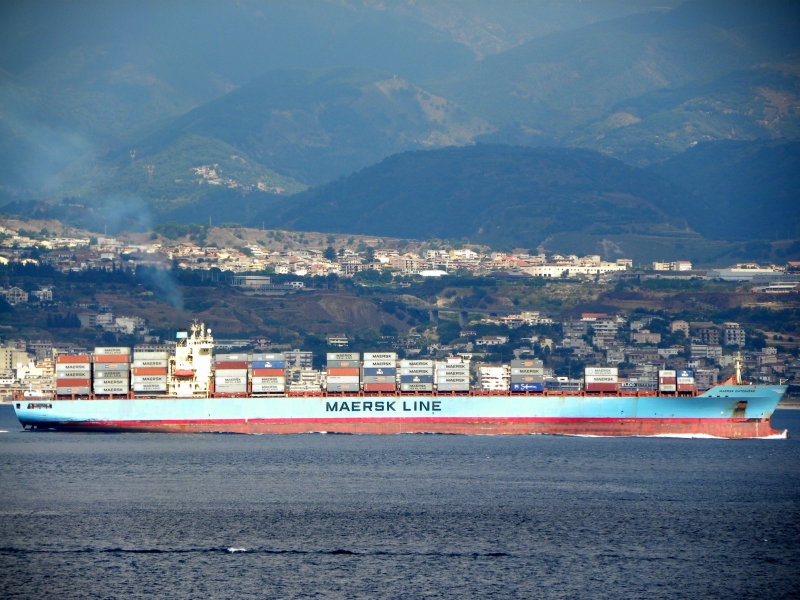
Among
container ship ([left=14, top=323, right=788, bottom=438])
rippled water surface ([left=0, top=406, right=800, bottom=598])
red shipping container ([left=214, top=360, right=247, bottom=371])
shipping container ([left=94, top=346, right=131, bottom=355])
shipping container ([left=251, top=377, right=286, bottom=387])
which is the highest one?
shipping container ([left=94, top=346, right=131, bottom=355])

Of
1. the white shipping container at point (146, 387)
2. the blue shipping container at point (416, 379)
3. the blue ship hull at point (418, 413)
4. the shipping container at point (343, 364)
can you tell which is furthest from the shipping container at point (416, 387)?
the white shipping container at point (146, 387)

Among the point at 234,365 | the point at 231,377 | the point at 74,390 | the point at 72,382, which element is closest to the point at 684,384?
the point at 234,365

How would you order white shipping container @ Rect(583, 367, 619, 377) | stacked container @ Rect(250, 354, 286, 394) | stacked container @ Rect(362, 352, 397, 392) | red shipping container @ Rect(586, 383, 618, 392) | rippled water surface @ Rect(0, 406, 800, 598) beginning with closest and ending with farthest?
rippled water surface @ Rect(0, 406, 800, 598), stacked container @ Rect(250, 354, 286, 394), stacked container @ Rect(362, 352, 397, 392), red shipping container @ Rect(586, 383, 618, 392), white shipping container @ Rect(583, 367, 619, 377)

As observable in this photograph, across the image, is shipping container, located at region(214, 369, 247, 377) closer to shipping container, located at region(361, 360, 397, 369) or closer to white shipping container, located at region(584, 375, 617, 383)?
shipping container, located at region(361, 360, 397, 369)

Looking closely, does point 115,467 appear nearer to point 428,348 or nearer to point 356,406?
point 356,406

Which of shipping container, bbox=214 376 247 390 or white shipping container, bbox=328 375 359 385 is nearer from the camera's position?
white shipping container, bbox=328 375 359 385

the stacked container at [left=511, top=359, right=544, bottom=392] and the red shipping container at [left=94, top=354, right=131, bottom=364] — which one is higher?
the red shipping container at [left=94, top=354, right=131, bottom=364]

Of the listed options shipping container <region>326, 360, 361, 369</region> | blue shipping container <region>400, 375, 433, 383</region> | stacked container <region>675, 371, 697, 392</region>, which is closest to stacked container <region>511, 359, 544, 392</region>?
blue shipping container <region>400, 375, 433, 383</region>

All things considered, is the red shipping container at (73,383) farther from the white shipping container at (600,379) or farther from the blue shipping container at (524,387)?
the white shipping container at (600,379)

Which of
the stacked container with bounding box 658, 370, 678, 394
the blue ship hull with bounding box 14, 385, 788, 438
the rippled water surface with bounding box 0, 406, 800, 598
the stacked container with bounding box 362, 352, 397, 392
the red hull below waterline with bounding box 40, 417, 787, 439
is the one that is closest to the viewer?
the rippled water surface with bounding box 0, 406, 800, 598
